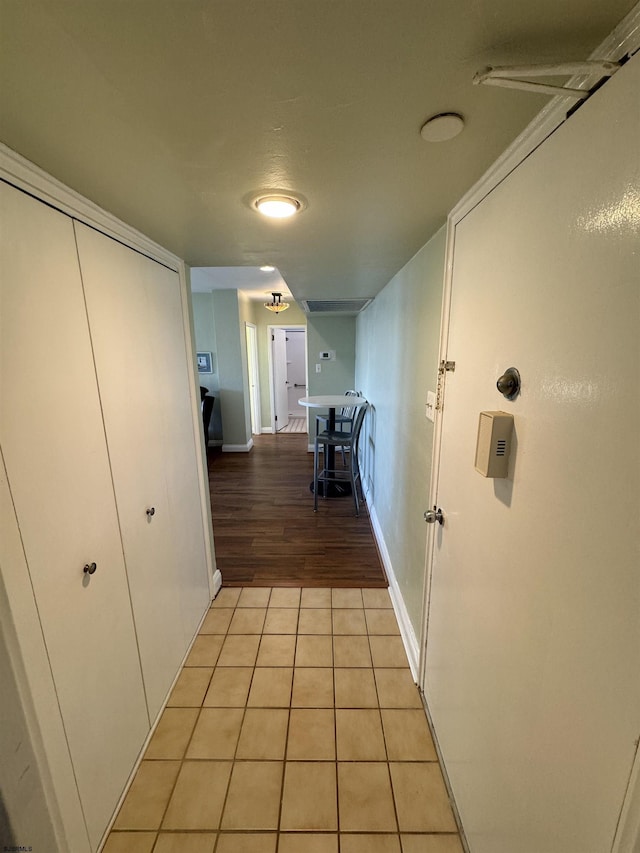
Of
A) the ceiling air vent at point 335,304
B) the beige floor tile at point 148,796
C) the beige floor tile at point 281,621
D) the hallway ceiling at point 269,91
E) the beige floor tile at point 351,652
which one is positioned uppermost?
the ceiling air vent at point 335,304

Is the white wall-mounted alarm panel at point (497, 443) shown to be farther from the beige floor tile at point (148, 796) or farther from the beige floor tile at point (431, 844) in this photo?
the beige floor tile at point (148, 796)

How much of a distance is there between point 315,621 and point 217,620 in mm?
597

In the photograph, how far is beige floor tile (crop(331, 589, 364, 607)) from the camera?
6.83 feet

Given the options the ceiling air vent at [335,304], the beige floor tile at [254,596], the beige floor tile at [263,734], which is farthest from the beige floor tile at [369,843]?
the ceiling air vent at [335,304]

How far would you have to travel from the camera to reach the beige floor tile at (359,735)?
4.24 feet


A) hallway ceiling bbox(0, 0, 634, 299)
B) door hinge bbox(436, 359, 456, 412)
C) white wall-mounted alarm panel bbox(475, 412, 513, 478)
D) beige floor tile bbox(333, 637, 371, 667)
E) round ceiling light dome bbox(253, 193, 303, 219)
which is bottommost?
beige floor tile bbox(333, 637, 371, 667)

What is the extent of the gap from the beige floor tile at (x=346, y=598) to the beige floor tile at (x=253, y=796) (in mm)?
892

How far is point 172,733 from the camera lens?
1.38 meters

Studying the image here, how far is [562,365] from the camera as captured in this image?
615 millimetres

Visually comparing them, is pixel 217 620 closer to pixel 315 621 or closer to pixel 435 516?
pixel 315 621

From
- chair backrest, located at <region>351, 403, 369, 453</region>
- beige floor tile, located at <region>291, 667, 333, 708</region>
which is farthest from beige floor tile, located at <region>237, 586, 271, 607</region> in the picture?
chair backrest, located at <region>351, 403, 369, 453</region>

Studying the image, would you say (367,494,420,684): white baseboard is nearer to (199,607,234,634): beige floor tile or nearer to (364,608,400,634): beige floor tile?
(364,608,400,634): beige floor tile

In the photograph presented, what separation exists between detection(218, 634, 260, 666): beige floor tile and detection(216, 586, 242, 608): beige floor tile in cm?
26

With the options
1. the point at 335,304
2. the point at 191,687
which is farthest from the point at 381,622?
the point at 335,304
